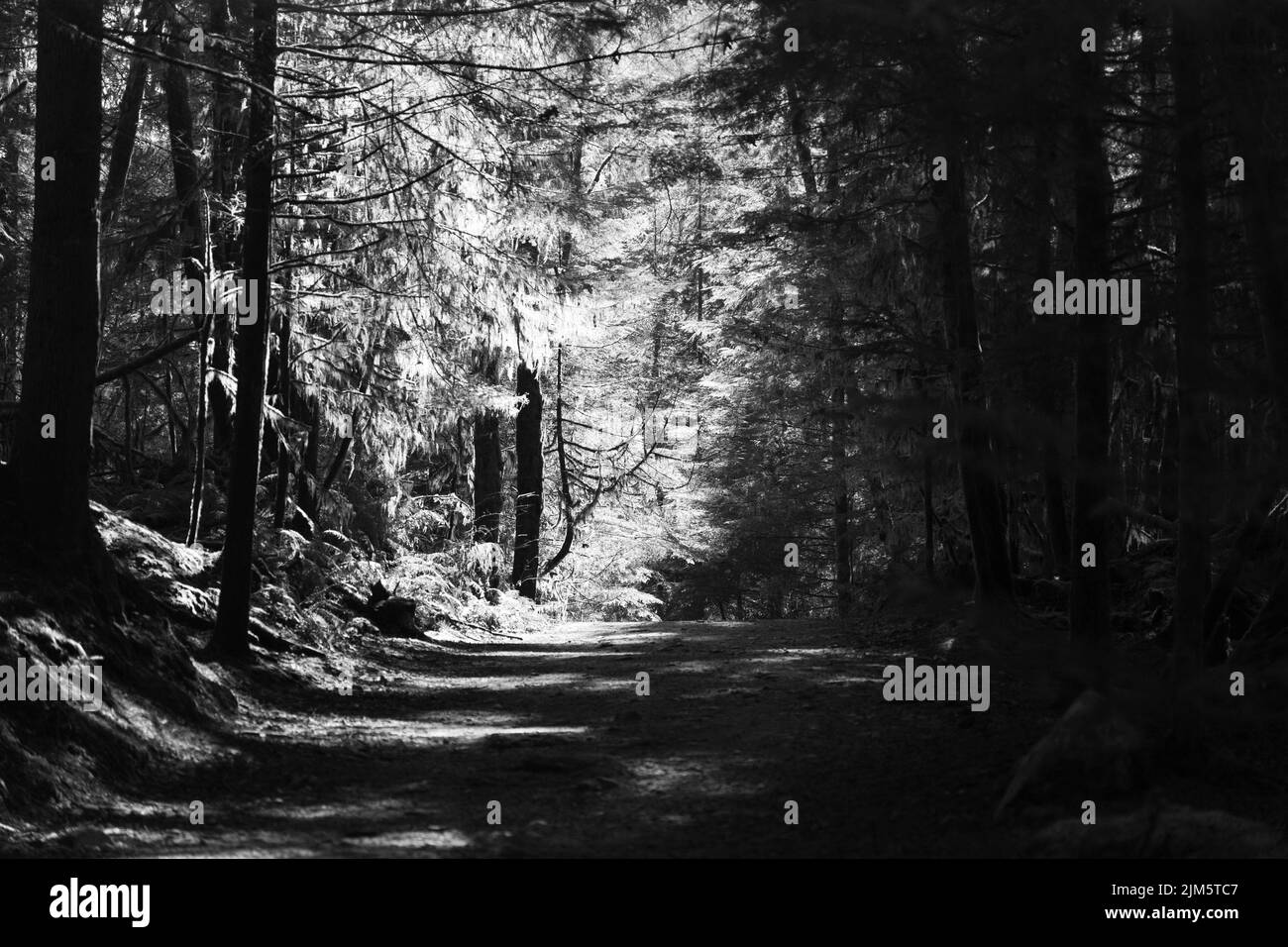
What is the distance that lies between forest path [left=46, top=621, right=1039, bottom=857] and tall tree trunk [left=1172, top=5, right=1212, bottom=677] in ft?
4.90

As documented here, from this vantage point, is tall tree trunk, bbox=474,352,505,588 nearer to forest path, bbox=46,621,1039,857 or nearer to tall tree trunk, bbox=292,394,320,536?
tall tree trunk, bbox=292,394,320,536

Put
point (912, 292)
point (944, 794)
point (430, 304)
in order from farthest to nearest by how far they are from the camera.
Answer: point (912, 292) → point (430, 304) → point (944, 794)

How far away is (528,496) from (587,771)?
603 inches

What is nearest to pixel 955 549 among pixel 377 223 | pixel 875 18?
pixel 377 223

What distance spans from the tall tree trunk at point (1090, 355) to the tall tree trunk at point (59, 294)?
6749 millimetres

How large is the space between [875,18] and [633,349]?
2148cm

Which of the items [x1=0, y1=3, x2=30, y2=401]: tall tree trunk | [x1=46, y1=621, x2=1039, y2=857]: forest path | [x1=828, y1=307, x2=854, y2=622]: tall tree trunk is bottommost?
[x1=46, y1=621, x2=1039, y2=857]: forest path

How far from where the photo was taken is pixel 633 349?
28406 millimetres

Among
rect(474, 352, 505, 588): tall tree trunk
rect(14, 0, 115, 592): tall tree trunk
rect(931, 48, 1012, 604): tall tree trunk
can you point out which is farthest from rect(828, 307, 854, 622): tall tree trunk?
rect(14, 0, 115, 592): tall tree trunk

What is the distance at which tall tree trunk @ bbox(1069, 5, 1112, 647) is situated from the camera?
6941 mm

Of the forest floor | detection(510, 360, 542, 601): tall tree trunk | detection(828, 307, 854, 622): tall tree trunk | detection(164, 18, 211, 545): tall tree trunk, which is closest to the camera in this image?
the forest floor

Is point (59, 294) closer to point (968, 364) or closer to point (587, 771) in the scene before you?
point (587, 771)

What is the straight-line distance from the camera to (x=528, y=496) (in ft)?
74.4
